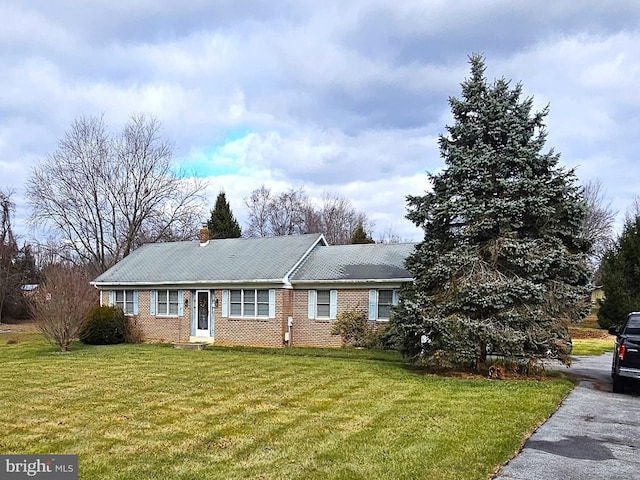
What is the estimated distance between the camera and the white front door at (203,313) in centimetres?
2122

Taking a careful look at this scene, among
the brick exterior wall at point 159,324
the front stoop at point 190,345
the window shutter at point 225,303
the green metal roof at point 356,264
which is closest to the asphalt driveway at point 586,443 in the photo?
the green metal roof at point 356,264

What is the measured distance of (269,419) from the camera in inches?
306

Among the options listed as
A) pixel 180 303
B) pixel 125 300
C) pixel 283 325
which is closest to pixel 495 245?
pixel 283 325

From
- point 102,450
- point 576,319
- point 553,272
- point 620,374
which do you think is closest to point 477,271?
point 553,272

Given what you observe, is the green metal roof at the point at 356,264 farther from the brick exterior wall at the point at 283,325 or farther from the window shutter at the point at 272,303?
the window shutter at the point at 272,303

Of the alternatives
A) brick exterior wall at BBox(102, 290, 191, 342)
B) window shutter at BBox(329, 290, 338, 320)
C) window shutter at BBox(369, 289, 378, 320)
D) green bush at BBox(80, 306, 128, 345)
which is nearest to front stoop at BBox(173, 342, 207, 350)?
brick exterior wall at BBox(102, 290, 191, 342)

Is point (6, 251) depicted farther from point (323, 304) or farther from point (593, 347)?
point (593, 347)

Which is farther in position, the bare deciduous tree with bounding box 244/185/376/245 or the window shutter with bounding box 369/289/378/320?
the bare deciduous tree with bounding box 244/185/376/245

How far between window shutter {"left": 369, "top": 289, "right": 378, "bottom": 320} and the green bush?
10581 millimetres

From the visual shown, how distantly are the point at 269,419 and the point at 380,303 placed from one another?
1126 centimetres

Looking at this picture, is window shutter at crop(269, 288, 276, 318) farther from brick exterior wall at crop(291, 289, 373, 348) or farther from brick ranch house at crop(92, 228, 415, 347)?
brick exterior wall at crop(291, 289, 373, 348)

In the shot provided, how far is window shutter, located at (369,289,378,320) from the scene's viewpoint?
735 inches

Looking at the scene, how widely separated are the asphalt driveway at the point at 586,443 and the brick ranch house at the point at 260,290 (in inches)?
352

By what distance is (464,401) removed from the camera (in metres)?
9.28
